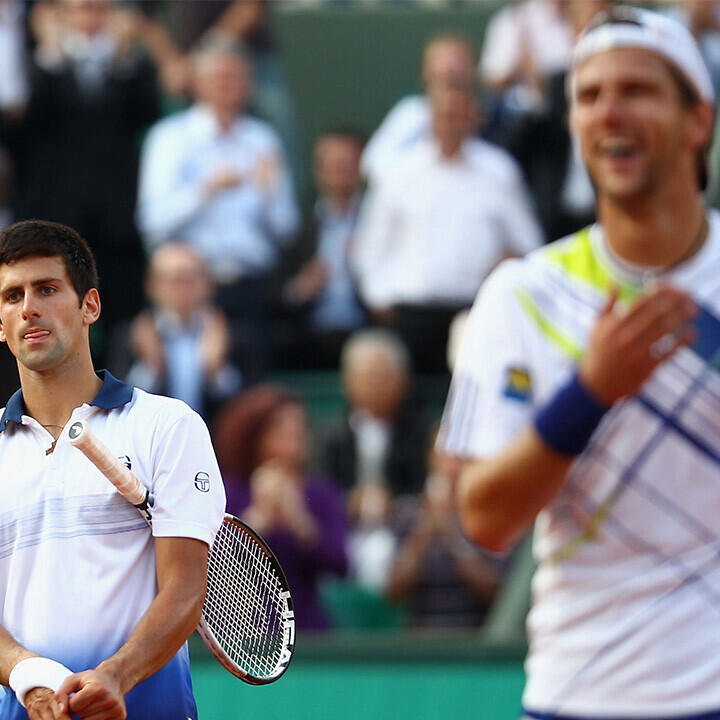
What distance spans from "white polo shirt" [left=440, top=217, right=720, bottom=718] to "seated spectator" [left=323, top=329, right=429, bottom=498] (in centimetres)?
498

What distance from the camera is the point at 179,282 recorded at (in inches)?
314

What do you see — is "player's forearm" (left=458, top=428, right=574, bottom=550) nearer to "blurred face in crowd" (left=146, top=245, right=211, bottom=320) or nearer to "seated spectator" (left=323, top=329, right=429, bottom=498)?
"seated spectator" (left=323, top=329, right=429, bottom=498)

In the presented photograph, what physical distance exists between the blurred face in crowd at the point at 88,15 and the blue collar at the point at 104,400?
7729 mm

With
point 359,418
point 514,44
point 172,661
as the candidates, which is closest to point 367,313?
point 359,418

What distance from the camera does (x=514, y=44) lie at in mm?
10453

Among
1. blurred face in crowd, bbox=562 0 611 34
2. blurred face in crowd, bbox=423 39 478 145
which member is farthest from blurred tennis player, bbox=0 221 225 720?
blurred face in crowd, bbox=562 0 611 34

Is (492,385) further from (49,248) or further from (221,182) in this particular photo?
(221,182)

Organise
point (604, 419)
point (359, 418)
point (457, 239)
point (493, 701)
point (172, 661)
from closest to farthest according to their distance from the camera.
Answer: point (172, 661), point (604, 419), point (493, 701), point (359, 418), point (457, 239)

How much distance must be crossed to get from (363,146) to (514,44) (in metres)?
1.20

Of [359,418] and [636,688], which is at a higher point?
[636,688]

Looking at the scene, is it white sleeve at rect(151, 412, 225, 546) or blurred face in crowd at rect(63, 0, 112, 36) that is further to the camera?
blurred face in crowd at rect(63, 0, 112, 36)

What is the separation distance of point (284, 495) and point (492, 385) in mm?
3385

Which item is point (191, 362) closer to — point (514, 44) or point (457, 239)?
point (457, 239)

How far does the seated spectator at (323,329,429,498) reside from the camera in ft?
26.5
